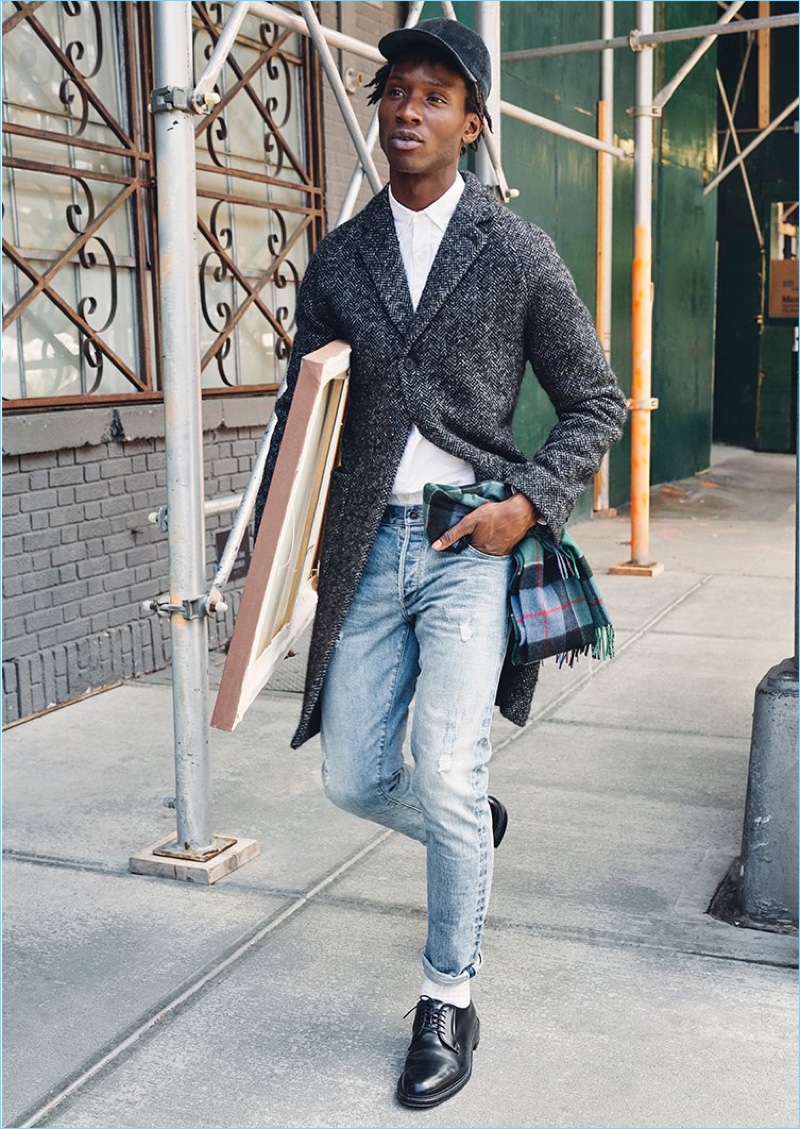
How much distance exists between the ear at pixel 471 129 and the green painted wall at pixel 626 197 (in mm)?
6128

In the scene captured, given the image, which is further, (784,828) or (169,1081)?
(784,828)

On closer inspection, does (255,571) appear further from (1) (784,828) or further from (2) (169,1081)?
(1) (784,828)

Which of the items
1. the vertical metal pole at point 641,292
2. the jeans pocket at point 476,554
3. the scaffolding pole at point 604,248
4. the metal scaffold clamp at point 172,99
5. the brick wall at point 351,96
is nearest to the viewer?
the jeans pocket at point 476,554

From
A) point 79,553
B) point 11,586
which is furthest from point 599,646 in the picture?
point 79,553

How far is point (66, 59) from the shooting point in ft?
18.4

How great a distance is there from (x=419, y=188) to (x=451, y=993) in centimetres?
167

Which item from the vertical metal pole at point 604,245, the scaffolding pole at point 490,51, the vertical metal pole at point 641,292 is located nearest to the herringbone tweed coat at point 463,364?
the scaffolding pole at point 490,51

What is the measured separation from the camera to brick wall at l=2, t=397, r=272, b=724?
538 cm

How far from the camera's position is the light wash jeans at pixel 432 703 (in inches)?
110

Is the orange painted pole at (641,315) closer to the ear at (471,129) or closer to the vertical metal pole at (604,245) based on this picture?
the vertical metal pole at (604,245)

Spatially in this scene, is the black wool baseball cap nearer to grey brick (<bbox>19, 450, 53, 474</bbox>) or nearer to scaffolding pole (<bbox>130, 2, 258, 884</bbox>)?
scaffolding pole (<bbox>130, 2, 258, 884</bbox>)

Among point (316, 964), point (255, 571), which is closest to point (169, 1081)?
point (316, 964)

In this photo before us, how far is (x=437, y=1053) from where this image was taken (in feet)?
9.16

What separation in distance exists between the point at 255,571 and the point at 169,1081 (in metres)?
1.05
